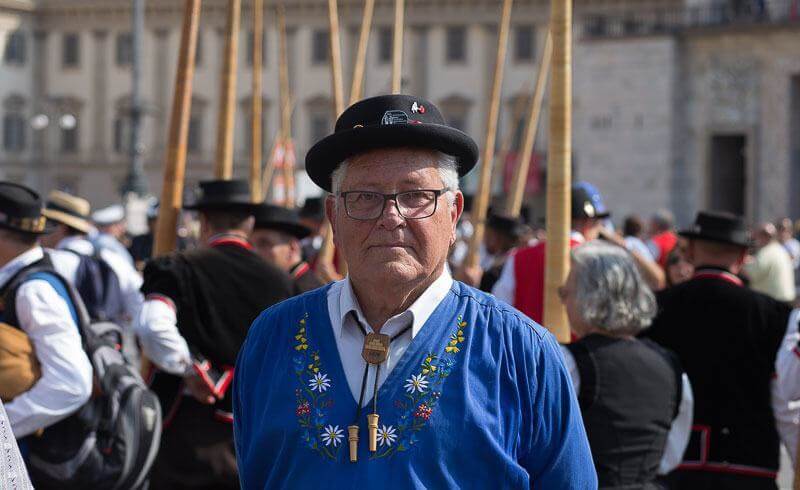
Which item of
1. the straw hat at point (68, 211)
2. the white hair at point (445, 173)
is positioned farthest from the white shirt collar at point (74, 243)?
the white hair at point (445, 173)

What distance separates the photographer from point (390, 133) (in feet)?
9.21

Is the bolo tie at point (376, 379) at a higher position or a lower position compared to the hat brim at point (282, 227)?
lower

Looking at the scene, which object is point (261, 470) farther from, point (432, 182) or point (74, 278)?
point (74, 278)

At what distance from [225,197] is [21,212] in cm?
113

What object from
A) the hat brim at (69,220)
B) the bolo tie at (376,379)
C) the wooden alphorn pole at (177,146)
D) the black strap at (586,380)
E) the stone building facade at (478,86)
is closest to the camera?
the bolo tie at (376,379)

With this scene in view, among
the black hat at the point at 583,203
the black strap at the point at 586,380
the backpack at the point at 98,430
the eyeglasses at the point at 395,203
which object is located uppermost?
the eyeglasses at the point at 395,203

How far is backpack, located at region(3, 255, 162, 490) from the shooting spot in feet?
15.1

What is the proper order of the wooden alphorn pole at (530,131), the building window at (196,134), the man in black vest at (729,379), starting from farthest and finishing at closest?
the building window at (196,134)
the wooden alphorn pole at (530,131)
the man in black vest at (729,379)

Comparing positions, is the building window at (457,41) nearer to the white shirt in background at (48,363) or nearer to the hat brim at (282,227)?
the hat brim at (282,227)

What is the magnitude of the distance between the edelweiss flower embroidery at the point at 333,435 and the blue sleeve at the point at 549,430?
0.38 m

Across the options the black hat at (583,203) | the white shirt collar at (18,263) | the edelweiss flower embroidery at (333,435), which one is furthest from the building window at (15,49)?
the edelweiss flower embroidery at (333,435)

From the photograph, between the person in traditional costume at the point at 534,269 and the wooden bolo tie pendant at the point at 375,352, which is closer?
the wooden bolo tie pendant at the point at 375,352

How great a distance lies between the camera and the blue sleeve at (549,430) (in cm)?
281

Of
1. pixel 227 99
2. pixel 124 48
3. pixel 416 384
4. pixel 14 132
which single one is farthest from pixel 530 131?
pixel 14 132
